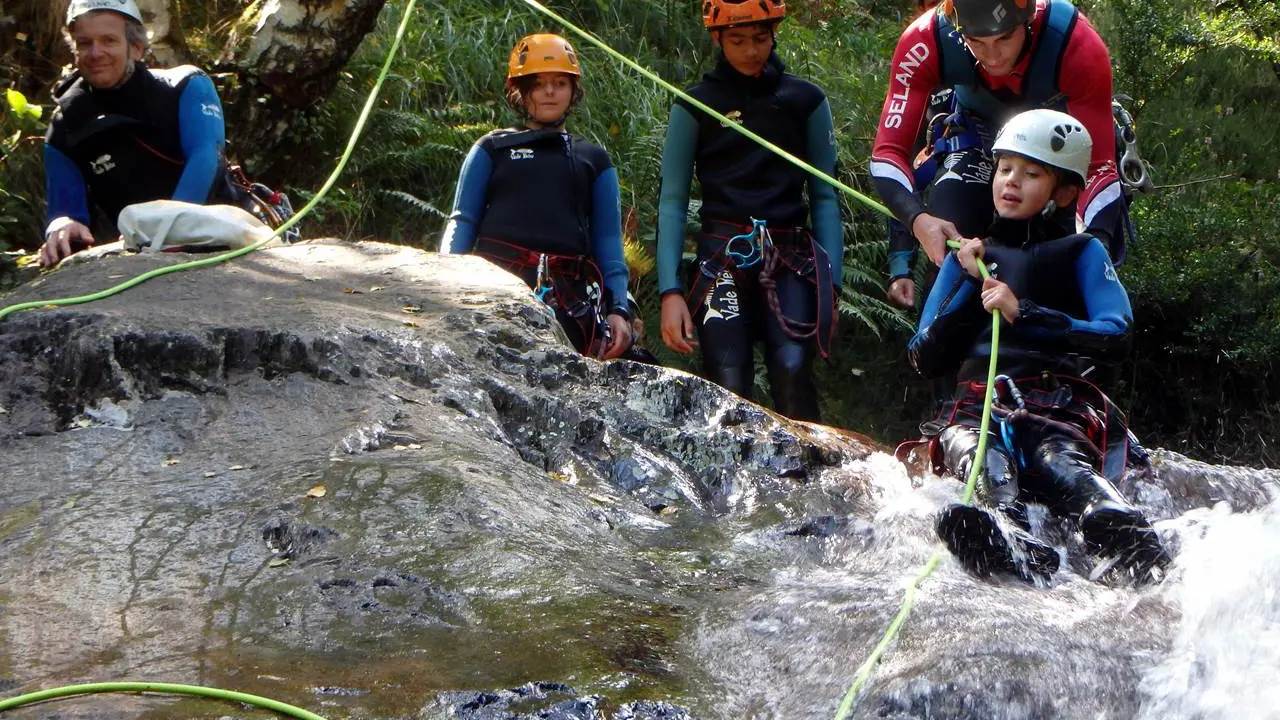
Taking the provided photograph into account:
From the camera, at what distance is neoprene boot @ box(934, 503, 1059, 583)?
3330 millimetres

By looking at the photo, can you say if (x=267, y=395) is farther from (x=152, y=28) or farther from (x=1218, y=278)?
(x=1218, y=278)

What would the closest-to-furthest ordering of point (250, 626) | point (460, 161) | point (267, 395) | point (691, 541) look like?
point (250, 626) < point (691, 541) < point (267, 395) < point (460, 161)

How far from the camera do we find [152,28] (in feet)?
23.8

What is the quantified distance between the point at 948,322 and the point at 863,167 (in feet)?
15.3

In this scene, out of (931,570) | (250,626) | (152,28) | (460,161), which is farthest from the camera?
(460,161)

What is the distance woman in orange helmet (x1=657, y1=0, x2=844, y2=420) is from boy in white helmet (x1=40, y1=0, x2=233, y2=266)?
192cm

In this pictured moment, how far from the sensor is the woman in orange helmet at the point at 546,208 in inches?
214

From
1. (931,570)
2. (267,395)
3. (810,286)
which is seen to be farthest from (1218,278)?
(267,395)

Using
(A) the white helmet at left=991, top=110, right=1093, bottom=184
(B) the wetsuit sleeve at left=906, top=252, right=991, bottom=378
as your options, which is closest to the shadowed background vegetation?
(B) the wetsuit sleeve at left=906, top=252, right=991, bottom=378

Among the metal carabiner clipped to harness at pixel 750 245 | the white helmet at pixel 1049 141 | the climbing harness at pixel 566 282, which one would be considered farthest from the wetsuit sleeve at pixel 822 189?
the white helmet at pixel 1049 141

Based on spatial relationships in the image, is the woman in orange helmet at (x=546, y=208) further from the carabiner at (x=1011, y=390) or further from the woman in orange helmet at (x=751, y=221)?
the carabiner at (x=1011, y=390)

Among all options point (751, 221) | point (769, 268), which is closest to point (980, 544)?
point (769, 268)

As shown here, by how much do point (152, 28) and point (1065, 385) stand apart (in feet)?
→ 17.6

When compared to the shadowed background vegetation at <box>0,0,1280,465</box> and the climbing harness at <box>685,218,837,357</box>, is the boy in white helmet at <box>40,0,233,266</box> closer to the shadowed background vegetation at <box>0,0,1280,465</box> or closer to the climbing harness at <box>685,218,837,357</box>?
the shadowed background vegetation at <box>0,0,1280,465</box>
